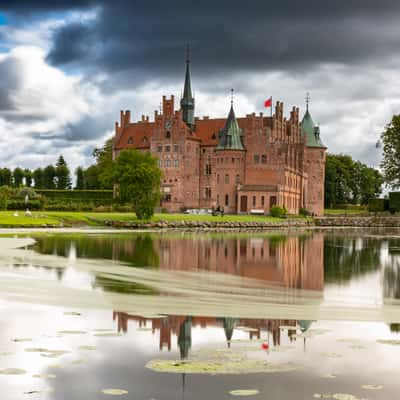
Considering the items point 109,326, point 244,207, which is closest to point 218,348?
point 109,326

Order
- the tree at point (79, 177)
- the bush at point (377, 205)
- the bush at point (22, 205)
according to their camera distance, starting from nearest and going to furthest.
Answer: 1. the bush at point (22, 205)
2. the bush at point (377, 205)
3. the tree at point (79, 177)

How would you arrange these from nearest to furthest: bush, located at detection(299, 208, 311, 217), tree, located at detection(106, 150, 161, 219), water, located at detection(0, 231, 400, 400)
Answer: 1. water, located at detection(0, 231, 400, 400)
2. tree, located at detection(106, 150, 161, 219)
3. bush, located at detection(299, 208, 311, 217)

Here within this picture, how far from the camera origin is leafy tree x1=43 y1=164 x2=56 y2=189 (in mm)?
111125

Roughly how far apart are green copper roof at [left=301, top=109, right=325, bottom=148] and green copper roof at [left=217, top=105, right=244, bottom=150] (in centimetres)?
1321

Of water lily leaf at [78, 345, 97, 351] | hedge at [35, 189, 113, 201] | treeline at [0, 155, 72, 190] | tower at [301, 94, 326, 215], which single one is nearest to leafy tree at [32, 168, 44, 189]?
treeline at [0, 155, 72, 190]

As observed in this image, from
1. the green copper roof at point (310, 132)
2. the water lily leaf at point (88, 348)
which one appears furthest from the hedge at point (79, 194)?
the water lily leaf at point (88, 348)

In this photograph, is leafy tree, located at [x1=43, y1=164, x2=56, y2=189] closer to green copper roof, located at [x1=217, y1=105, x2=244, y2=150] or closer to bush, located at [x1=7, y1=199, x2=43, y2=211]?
green copper roof, located at [x1=217, y1=105, x2=244, y2=150]

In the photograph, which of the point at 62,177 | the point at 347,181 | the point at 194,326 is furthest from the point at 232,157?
the point at 194,326

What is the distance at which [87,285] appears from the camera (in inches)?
647

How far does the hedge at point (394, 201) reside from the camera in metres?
85.4

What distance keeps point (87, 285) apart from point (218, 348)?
7.37m

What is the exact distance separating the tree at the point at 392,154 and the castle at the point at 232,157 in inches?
450

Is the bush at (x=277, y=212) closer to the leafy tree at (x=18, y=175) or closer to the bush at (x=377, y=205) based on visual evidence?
the bush at (x=377, y=205)

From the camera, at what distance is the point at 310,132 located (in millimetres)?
91250
